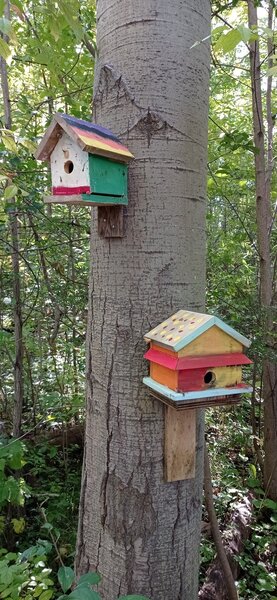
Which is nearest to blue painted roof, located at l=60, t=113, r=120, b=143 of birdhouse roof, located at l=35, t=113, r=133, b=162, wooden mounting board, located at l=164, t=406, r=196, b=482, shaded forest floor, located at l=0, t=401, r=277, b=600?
birdhouse roof, located at l=35, t=113, r=133, b=162

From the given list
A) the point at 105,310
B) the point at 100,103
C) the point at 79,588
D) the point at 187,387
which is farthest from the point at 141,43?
the point at 79,588

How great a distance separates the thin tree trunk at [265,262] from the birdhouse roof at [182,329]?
1794mm

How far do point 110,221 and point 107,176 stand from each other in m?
0.12

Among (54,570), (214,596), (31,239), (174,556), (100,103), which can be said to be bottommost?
(214,596)

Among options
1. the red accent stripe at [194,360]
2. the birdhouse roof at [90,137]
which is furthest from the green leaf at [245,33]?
the red accent stripe at [194,360]

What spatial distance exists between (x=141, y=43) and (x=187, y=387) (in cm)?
87

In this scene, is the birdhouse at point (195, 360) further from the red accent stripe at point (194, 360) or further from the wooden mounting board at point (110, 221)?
the wooden mounting board at point (110, 221)

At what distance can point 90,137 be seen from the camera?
92cm

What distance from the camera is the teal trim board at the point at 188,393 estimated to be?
2.93ft

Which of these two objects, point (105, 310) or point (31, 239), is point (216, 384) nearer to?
point (105, 310)

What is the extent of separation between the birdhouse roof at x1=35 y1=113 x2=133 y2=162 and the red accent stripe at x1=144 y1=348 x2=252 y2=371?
1.60 feet

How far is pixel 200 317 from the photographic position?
92 cm

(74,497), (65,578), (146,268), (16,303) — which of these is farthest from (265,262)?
(65,578)

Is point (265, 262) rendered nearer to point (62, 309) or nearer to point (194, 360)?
point (62, 309)
